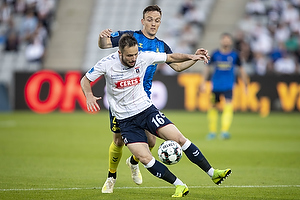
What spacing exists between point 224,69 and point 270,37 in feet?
35.3

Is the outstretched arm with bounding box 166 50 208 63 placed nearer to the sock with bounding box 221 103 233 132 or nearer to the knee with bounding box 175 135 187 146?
the knee with bounding box 175 135 187 146

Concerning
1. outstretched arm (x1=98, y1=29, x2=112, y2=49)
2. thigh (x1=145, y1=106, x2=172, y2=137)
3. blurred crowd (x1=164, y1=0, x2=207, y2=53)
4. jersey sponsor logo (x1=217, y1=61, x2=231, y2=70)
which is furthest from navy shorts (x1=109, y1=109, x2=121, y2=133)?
blurred crowd (x1=164, y1=0, x2=207, y2=53)

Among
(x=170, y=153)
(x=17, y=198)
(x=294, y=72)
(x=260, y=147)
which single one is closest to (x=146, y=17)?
(x=170, y=153)

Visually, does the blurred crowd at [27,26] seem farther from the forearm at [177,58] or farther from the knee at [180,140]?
the knee at [180,140]

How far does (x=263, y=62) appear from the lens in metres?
22.9

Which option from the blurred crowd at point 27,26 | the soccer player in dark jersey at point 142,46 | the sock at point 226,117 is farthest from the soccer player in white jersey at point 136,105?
the blurred crowd at point 27,26

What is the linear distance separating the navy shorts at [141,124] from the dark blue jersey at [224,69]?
7.34 meters

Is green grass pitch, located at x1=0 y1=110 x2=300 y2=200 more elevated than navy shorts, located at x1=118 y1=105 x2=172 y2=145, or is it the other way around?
navy shorts, located at x1=118 y1=105 x2=172 y2=145

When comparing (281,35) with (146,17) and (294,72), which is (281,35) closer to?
(294,72)

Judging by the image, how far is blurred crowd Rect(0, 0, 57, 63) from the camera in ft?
83.4

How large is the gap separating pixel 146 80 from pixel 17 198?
7.90 feet

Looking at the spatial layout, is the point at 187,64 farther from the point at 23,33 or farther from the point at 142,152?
the point at 23,33

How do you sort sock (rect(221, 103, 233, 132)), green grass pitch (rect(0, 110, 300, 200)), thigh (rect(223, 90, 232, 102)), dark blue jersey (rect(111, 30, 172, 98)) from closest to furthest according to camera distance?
green grass pitch (rect(0, 110, 300, 200)) < dark blue jersey (rect(111, 30, 172, 98)) < sock (rect(221, 103, 233, 132)) < thigh (rect(223, 90, 232, 102))

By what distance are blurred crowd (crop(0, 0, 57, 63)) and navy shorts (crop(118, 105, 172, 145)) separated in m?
18.5
